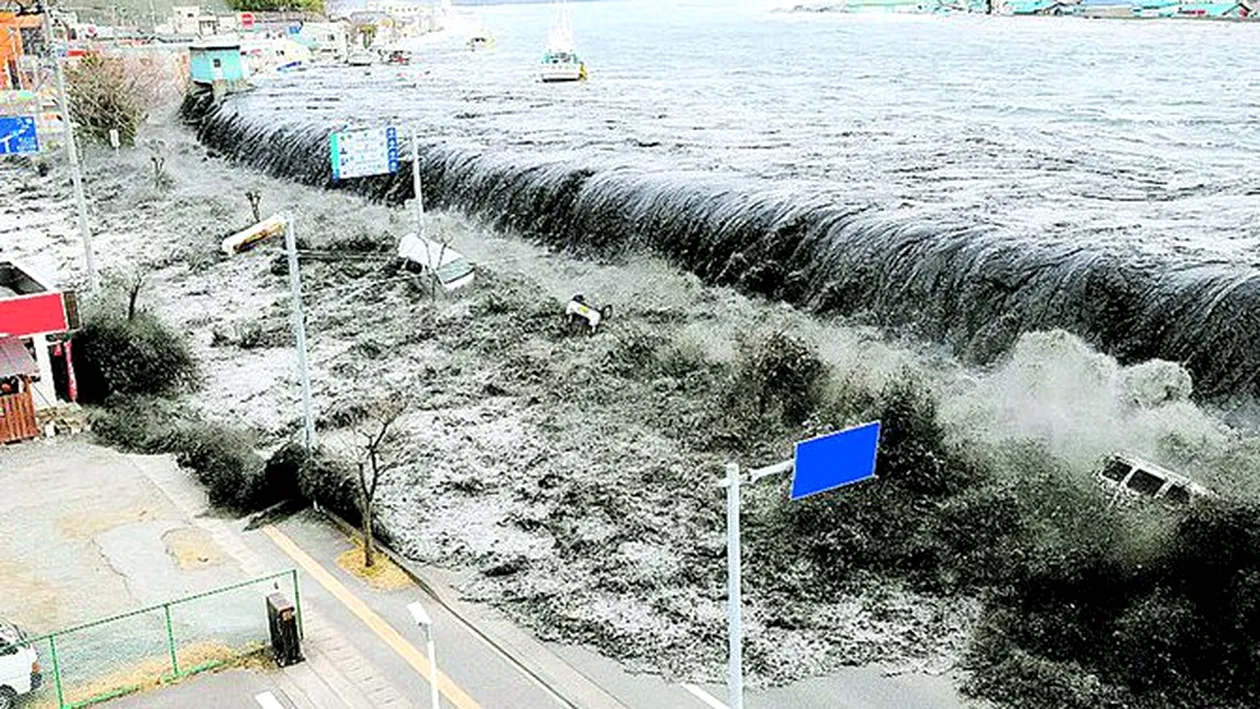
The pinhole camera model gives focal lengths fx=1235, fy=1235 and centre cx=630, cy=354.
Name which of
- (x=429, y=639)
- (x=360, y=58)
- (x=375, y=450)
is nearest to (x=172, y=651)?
(x=429, y=639)

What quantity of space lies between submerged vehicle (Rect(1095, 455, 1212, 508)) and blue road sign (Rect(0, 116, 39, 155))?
101 feet

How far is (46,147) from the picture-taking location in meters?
55.9

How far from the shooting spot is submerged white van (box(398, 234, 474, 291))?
132ft

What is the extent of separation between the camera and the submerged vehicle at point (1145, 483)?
819 inches

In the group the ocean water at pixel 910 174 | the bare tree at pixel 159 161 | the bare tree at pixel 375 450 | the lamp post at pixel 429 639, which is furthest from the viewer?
the bare tree at pixel 159 161

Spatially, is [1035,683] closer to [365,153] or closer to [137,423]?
[137,423]

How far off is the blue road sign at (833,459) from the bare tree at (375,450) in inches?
438

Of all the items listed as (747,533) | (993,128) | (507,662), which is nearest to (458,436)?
(747,533)

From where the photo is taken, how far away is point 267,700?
56.6 ft

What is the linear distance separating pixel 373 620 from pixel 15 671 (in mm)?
5219

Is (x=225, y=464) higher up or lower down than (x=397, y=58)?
higher up

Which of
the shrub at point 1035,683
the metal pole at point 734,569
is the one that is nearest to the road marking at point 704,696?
the shrub at point 1035,683

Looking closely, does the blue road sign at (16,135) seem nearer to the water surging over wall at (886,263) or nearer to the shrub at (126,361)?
the shrub at (126,361)

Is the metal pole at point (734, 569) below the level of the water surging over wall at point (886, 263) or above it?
above
